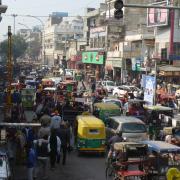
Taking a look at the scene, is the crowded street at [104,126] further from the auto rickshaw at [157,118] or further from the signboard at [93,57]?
the signboard at [93,57]

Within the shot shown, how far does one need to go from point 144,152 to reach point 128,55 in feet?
169

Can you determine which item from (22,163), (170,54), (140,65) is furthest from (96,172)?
(140,65)

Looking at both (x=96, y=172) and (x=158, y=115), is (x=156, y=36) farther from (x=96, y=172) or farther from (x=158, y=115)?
(x=96, y=172)

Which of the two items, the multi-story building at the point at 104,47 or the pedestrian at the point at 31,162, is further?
the multi-story building at the point at 104,47

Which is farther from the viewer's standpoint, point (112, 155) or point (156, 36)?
point (156, 36)

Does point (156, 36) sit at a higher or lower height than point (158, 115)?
higher

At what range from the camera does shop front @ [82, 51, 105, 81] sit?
8031 centimetres

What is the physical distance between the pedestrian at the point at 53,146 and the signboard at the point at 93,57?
6123cm

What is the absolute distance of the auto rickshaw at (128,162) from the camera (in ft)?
51.2

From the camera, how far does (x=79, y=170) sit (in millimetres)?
19453

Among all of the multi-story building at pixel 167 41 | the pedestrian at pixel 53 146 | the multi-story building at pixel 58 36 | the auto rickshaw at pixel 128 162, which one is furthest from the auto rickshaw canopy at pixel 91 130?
the multi-story building at pixel 58 36

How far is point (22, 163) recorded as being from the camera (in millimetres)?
19766

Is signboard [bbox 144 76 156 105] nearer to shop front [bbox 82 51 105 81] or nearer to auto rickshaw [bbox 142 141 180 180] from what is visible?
auto rickshaw [bbox 142 141 180 180]

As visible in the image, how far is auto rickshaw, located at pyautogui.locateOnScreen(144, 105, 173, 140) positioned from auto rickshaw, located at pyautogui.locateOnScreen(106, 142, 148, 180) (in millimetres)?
8158
